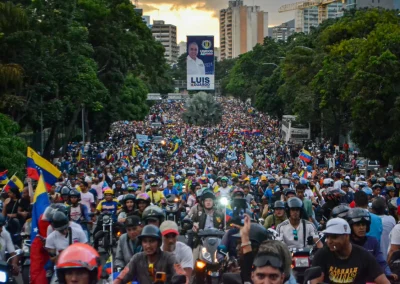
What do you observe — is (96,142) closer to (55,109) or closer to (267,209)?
(55,109)

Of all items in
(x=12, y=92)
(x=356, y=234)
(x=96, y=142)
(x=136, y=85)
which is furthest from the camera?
(x=136, y=85)

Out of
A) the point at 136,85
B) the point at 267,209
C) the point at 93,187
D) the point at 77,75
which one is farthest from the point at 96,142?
the point at 267,209

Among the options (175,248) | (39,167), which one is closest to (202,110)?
(39,167)

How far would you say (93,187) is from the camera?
64.3 feet

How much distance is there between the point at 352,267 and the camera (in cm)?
653

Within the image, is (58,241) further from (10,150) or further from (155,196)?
(10,150)

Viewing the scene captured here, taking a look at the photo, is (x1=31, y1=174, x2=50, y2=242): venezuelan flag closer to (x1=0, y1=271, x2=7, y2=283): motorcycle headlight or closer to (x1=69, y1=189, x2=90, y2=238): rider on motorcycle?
(x1=69, y1=189, x2=90, y2=238): rider on motorcycle

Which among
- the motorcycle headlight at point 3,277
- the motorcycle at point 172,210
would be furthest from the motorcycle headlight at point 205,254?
the motorcycle at point 172,210

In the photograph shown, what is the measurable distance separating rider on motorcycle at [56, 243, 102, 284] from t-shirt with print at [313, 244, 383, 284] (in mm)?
2256

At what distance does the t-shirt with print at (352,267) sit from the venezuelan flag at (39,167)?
796cm

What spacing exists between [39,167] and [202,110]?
80641mm

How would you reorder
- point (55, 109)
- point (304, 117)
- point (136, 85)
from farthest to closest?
point (136, 85)
point (304, 117)
point (55, 109)

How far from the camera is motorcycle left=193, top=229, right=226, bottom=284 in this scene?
9.89 metres

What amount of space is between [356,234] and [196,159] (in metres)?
38.4
